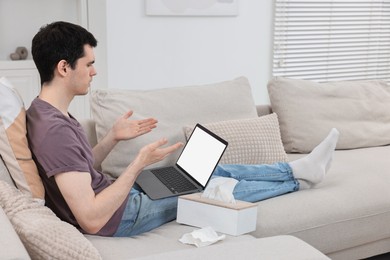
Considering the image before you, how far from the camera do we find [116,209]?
1.91 m

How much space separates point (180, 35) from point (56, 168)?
98.5 inches

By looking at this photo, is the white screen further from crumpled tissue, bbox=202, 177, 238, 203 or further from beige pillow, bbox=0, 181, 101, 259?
beige pillow, bbox=0, 181, 101, 259

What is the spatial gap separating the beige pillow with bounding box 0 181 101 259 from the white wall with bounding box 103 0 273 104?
2372 mm

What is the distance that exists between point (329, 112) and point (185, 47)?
56.6 inches

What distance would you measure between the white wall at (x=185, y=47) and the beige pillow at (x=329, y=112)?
1242mm

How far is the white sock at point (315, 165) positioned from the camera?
2.48 meters

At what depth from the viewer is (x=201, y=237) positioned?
1.93 metres

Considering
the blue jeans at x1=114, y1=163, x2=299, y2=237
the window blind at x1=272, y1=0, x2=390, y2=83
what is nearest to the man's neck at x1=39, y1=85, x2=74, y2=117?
the blue jeans at x1=114, y1=163, x2=299, y2=237

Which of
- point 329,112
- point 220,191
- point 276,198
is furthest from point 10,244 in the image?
point 329,112

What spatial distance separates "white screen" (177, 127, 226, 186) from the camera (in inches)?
88.7

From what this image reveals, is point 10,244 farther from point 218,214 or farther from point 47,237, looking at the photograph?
point 218,214

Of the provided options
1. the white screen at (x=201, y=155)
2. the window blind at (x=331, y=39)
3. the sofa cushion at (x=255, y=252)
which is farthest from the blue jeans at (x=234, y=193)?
the window blind at (x=331, y=39)

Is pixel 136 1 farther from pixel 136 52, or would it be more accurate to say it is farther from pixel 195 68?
pixel 195 68

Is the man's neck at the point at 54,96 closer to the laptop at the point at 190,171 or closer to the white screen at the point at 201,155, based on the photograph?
the laptop at the point at 190,171
